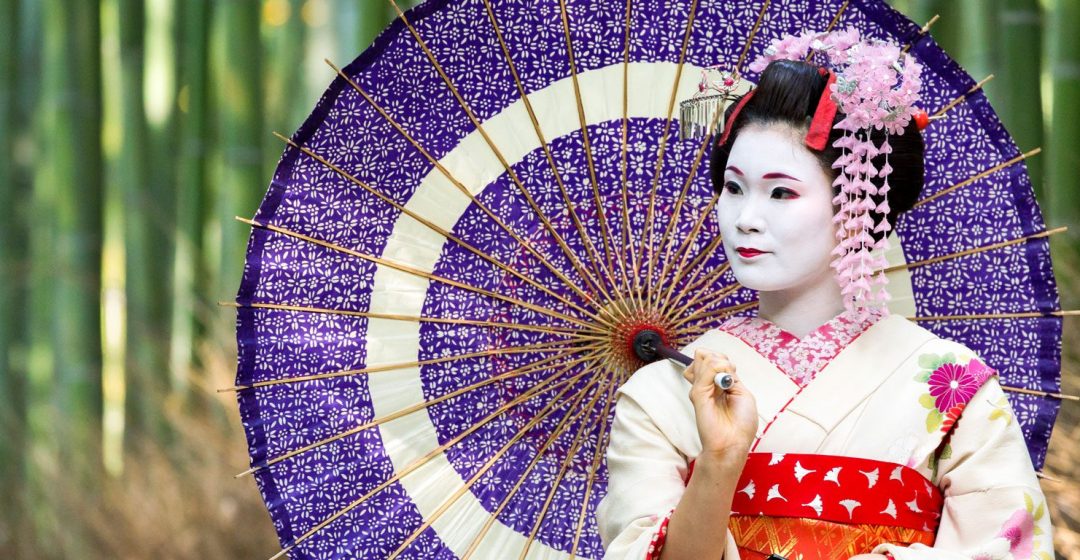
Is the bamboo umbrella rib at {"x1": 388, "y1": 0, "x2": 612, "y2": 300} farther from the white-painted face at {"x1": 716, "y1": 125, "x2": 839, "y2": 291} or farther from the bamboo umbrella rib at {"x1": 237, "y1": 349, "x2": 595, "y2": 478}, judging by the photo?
the white-painted face at {"x1": 716, "y1": 125, "x2": 839, "y2": 291}

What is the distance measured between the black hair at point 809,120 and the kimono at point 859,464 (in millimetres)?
235

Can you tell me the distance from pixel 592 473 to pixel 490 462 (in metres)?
0.17

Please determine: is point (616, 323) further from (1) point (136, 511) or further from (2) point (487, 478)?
(1) point (136, 511)

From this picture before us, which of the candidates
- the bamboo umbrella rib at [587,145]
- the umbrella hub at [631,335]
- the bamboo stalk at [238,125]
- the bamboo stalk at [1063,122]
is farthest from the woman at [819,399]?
the bamboo stalk at [238,125]

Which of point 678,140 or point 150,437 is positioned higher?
point 678,140

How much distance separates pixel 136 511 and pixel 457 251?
2.77 meters

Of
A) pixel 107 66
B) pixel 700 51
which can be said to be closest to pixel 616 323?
pixel 700 51

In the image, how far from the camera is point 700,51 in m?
2.14

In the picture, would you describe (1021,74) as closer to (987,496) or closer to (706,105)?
(706,105)

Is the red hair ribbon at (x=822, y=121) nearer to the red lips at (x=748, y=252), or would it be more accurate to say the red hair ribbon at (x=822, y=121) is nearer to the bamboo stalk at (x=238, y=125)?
the red lips at (x=748, y=252)

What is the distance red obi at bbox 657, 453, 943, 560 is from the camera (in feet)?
5.76

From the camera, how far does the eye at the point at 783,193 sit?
6.02ft

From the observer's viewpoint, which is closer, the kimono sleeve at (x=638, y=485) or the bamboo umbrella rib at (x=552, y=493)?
the kimono sleeve at (x=638, y=485)

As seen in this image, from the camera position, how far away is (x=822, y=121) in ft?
6.00
